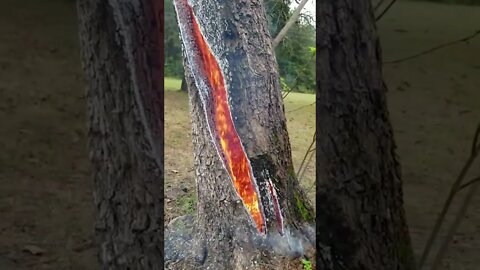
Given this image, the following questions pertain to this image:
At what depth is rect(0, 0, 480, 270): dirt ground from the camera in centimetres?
132

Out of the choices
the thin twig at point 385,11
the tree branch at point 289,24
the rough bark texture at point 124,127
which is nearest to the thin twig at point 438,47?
the thin twig at point 385,11

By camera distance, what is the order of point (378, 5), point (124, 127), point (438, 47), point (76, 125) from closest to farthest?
point (124, 127) < point (378, 5) < point (438, 47) < point (76, 125)

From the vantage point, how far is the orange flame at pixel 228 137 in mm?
1289

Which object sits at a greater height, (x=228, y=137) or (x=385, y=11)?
(x=385, y=11)

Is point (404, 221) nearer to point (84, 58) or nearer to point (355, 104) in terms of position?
point (355, 104)

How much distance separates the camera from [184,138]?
1.25 m

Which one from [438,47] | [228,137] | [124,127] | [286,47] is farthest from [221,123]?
[438,47]

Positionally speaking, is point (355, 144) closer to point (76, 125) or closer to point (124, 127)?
point (124, 127)

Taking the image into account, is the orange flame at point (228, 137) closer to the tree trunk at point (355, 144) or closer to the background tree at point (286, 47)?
the background tree at point (286, 47)

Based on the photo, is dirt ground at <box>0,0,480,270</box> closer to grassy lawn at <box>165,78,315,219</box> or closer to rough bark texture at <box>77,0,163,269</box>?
grassy lawn at <box>165,78,315,219</box>

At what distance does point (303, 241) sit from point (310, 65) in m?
0.35

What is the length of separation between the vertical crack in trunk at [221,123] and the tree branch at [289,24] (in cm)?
13

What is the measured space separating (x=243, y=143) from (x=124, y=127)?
0.32 m

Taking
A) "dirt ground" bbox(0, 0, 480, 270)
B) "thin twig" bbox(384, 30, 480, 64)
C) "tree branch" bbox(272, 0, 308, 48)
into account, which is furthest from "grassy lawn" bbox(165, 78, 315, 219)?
"thin twig" bbox(384, 30, 480, 64)
